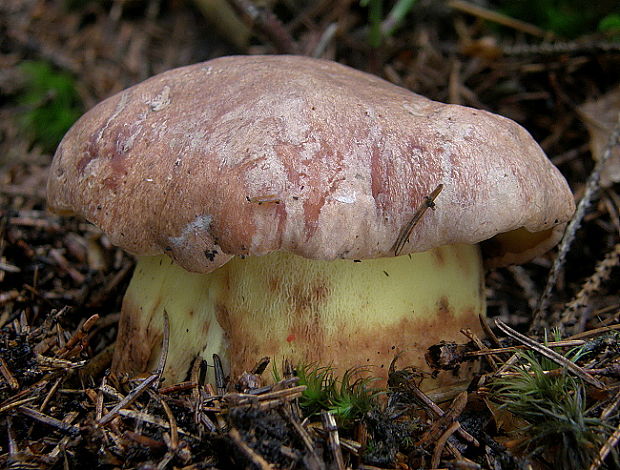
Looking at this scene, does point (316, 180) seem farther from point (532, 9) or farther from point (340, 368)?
point (532, 9)

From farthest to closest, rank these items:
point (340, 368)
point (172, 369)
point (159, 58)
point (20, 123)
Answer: point (159, 58) < point (20, 123) < point (172, 369) < point (340, 368)

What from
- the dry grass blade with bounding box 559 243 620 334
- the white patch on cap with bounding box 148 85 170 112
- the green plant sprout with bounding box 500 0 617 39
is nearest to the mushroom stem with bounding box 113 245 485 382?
the dry grass blade with bounding box 559 243 620 334

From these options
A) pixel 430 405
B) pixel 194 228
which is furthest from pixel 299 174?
pixel 430 405

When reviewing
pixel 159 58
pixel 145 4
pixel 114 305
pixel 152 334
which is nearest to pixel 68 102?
pixel 159 58

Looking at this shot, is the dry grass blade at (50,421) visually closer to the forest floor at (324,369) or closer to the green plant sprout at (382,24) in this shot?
the forest floor at (324,369)

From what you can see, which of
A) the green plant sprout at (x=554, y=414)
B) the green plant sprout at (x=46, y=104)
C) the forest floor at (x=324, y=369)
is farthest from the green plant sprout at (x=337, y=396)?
the green plant sprout at (x=46, y=104)

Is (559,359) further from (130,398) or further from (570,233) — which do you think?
(130,398)

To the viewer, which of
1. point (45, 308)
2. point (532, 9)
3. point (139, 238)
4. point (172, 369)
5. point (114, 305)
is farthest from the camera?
point (532, 9)

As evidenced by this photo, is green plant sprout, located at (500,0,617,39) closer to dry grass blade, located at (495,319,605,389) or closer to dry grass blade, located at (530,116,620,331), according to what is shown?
dry grass blade, located at (530,116,620,331)
